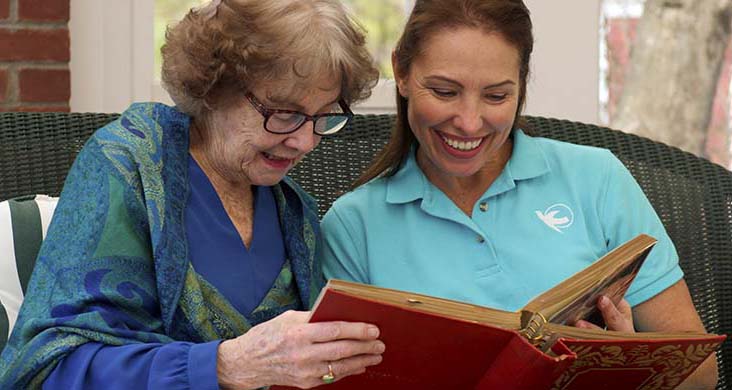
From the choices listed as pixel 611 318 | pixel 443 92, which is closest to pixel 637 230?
pixel 611 318

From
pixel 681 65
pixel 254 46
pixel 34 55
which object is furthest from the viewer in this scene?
pixel 681 65

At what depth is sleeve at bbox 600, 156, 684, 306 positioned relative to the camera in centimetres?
242

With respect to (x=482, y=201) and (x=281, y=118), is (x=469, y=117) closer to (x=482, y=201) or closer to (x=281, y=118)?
(x=482, y=201)

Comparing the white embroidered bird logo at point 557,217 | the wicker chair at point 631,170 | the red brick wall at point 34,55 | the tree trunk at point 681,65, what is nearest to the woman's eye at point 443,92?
the white embroidered bird logo at point 557,217

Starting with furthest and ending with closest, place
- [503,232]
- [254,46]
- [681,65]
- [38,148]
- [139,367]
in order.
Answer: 1. [681,65]
2. [38,148]
3. [503,232]
4. [254,46]
5. [139,367]

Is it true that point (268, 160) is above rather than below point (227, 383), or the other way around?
above

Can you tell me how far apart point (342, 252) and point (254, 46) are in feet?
1.84

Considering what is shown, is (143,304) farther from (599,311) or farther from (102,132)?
(599,311)

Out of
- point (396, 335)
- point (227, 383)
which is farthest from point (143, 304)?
point (396, 335)

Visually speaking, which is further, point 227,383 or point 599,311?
point 599,311

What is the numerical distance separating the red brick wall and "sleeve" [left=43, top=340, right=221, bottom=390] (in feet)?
4.78

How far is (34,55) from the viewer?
3.23 meters

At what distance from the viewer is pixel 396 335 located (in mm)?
1801

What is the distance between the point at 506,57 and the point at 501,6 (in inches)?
4.1
